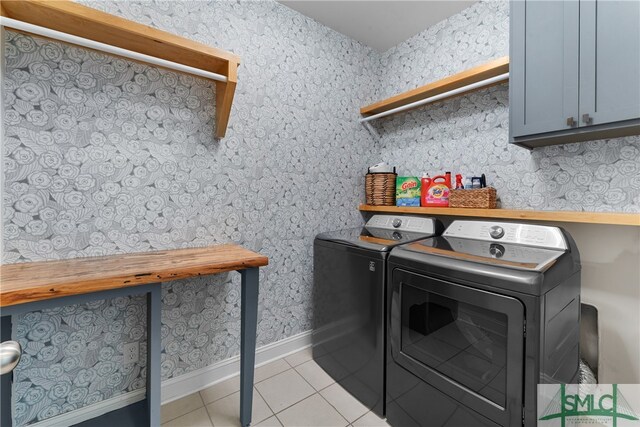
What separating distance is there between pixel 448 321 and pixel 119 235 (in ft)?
5.48

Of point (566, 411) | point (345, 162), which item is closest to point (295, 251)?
point (345, 162)

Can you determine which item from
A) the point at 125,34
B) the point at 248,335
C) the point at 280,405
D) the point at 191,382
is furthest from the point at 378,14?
the point at 191,382

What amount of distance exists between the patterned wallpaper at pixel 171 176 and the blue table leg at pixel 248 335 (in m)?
0.44

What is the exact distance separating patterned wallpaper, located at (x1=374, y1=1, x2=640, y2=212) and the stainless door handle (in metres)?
2.19

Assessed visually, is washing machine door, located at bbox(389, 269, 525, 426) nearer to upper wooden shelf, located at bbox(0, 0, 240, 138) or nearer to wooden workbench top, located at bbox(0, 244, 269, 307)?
wooden workbench top, located at bbox(0, 244, 269, 307)

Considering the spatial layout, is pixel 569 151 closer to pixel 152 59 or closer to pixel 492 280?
pixel 492 280

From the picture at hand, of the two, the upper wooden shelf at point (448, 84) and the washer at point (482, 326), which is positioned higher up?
the upper wooden shelf at point (448, 84)

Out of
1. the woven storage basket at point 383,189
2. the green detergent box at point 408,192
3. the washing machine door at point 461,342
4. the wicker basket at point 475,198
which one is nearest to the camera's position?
the washing machine door at point 461,342

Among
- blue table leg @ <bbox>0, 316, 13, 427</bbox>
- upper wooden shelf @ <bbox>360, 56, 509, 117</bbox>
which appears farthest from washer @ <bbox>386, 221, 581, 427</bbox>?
blue table leg @ <bbox>0, 316, 13, 427</bbox>

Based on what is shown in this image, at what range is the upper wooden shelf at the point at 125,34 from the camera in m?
1.13

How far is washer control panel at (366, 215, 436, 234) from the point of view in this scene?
6.23 feet

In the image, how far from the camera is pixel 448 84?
1.85 m

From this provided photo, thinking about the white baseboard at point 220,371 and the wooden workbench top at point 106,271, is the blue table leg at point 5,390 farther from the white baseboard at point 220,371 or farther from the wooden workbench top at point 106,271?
the white baseboard at point 220,371

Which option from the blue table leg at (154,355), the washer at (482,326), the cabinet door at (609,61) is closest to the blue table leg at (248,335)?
the blue table leg at (154,355)
